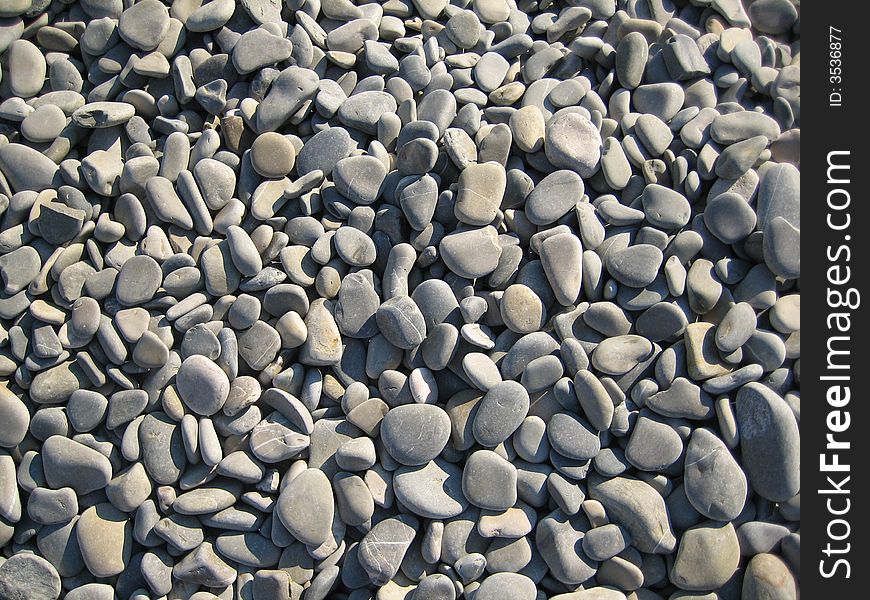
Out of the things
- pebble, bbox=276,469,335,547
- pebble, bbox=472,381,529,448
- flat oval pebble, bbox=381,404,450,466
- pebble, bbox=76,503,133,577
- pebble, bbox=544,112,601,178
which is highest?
pebble, bbox=544,112,601,178

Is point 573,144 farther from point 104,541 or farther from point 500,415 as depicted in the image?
point 104,541

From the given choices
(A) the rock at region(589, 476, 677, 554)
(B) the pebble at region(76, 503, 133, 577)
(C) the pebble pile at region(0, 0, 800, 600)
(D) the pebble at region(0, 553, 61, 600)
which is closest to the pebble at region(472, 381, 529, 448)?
(C) the pebble pile at region(0, 0, 800, 600)

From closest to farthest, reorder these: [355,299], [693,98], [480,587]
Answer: [480,587] → [355,299] → [693,98]

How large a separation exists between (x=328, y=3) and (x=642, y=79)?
71 cm

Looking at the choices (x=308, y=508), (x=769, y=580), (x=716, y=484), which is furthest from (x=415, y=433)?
(x=769, y=580)

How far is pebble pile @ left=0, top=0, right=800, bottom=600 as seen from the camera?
1070mm

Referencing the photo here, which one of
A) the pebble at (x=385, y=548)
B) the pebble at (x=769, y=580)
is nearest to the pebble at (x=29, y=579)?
the pebble at (x=385, y=548)

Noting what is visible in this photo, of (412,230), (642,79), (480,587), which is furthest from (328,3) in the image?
(480,587)

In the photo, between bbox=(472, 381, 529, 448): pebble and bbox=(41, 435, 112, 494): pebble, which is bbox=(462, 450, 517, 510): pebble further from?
bbox=(41, 435, 112, 494): pebble

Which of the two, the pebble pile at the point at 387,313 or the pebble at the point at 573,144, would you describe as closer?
the pebble pile at the point at 387,313

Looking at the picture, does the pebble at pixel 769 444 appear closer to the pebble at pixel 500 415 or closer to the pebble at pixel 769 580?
the pebble at pixel 769 580

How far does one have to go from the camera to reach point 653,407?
1.11 m

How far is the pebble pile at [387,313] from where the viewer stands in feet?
3.51

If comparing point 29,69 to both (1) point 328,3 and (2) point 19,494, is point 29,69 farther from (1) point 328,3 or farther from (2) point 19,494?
(2) point 19,494
